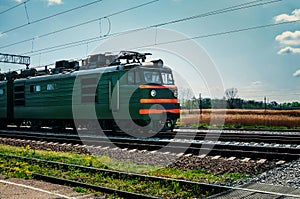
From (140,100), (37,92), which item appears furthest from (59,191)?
(37,92)

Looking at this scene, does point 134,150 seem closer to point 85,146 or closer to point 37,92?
point 85,146

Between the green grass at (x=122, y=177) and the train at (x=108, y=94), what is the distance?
186 inches

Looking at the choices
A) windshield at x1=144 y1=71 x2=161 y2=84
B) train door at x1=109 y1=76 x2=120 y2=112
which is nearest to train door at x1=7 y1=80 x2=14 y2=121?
train door at x1=109 y1=76 x2=120 y2=112

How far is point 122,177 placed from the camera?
24.6ft

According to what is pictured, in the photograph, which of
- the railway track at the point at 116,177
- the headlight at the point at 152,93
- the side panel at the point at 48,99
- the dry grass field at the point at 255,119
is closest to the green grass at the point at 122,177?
the railway track at the point at 116,177

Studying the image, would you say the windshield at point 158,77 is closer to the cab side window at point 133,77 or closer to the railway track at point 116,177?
the cab side window at point 133,77

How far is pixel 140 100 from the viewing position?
1450cm

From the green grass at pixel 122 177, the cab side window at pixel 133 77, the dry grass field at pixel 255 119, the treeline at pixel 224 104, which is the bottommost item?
the green grass at pixel 122 177

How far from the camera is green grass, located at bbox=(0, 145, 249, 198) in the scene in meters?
6.40

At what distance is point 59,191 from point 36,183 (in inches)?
38.6

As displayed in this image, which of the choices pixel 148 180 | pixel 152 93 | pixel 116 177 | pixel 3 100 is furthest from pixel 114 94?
pixel 3 100

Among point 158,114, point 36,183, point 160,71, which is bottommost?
point 36,183

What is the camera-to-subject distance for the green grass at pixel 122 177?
6397 millimetres

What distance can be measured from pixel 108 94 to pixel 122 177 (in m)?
8.20
